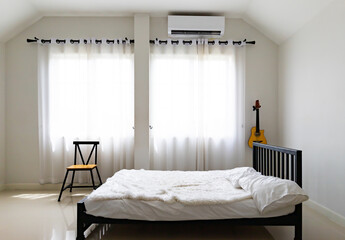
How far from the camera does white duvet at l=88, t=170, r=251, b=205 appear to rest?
8.10 ft

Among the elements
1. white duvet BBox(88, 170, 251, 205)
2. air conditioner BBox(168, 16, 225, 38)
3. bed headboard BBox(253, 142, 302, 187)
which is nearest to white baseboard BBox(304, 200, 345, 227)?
bed headboard BBox(253, 142, 302, 187)

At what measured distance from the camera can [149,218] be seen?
2441 mm

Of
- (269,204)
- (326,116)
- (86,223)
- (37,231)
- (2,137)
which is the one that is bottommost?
(37,231)

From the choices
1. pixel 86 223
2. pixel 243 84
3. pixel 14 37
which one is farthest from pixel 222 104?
pixel 14 37

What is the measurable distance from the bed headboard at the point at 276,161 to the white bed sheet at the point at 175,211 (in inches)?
14.2

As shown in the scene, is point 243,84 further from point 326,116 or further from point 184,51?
point 326,116

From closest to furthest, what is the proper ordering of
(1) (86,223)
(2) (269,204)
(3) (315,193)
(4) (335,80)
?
(2) (269,204) → (1) (86,223) → (4) (335,80) → (3) (315,193)

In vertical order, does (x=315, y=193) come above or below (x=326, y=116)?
below

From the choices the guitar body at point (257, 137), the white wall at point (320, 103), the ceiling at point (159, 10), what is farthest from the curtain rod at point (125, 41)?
the guitar body at point (257, 137)

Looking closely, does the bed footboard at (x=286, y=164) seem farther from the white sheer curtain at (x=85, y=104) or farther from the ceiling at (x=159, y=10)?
the white sheer curtain at (x=85, y=104)

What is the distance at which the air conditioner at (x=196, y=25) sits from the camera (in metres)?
4.40

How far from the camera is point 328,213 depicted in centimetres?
320

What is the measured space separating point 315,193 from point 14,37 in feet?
16.6

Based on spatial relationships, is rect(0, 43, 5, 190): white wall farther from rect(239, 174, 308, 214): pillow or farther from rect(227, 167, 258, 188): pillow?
rect(239, 174, 308, 214): pillow
